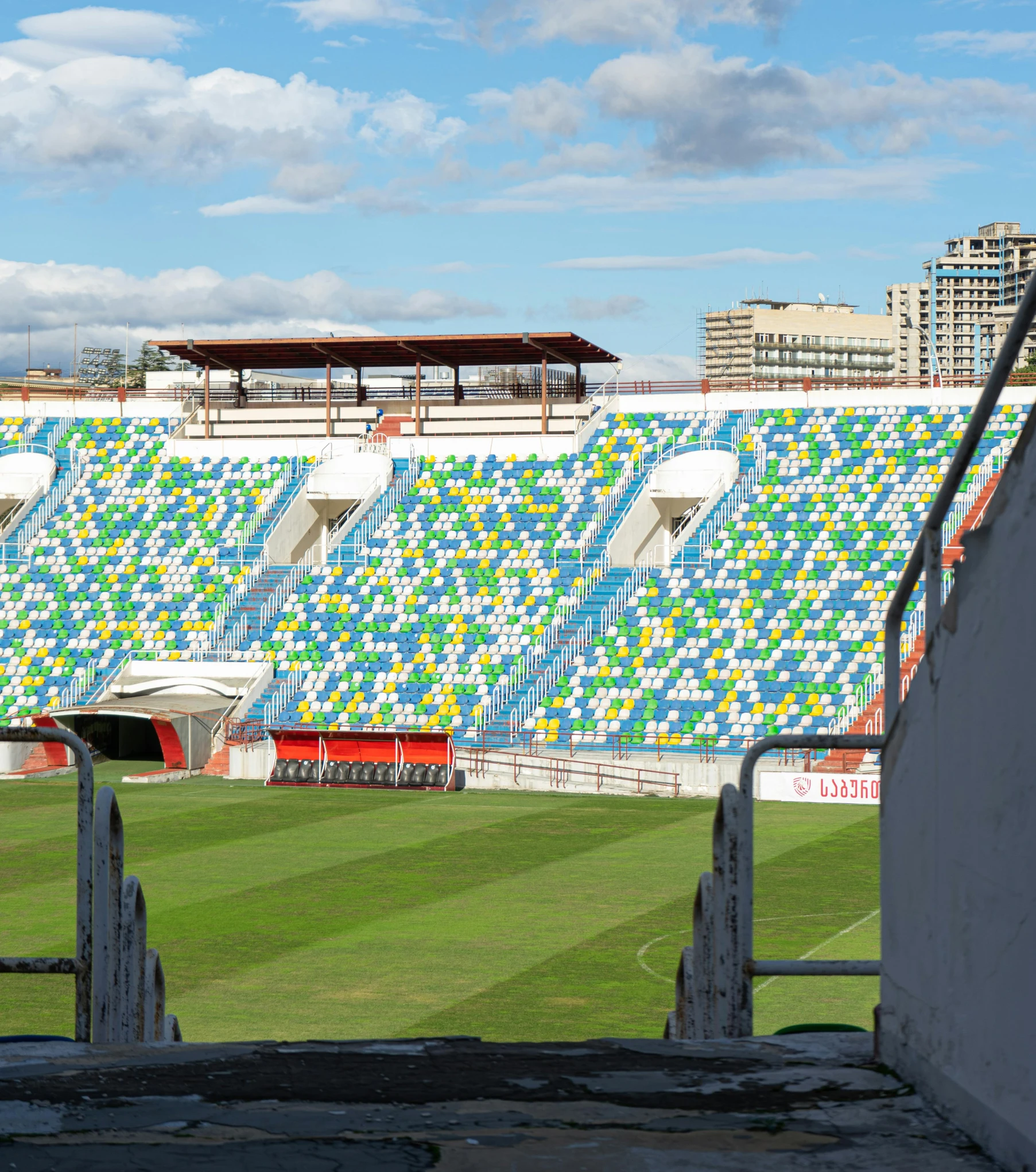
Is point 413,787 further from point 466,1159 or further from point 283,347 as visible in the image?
point 466,1159

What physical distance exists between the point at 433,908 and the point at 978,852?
46.0ft

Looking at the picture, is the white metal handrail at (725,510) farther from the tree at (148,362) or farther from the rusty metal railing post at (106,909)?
the tree at (148,362)

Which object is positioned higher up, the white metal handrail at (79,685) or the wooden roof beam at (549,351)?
the wooden roof beam at (549,351)

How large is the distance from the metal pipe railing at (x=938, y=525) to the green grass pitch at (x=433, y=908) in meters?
7.06

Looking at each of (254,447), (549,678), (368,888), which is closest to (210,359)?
(254,447)

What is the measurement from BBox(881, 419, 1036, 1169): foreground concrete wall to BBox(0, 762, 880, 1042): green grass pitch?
744 centimetres

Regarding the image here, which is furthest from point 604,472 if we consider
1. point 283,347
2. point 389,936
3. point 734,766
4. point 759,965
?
point 759,965

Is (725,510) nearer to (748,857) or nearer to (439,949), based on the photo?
(439,949)

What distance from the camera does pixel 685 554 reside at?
3634cm

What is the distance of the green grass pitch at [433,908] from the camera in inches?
502

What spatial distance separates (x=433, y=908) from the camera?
17.6 metres

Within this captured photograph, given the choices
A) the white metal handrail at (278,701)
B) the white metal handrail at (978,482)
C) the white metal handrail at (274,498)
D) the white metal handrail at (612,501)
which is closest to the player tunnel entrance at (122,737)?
the white metal handrail at (278,701)

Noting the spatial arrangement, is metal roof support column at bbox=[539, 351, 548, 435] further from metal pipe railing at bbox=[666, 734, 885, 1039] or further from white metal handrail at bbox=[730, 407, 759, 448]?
metal pipe railing at bbox=[666, 734, 885, 1039]

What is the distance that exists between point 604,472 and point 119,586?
41.6 ft
